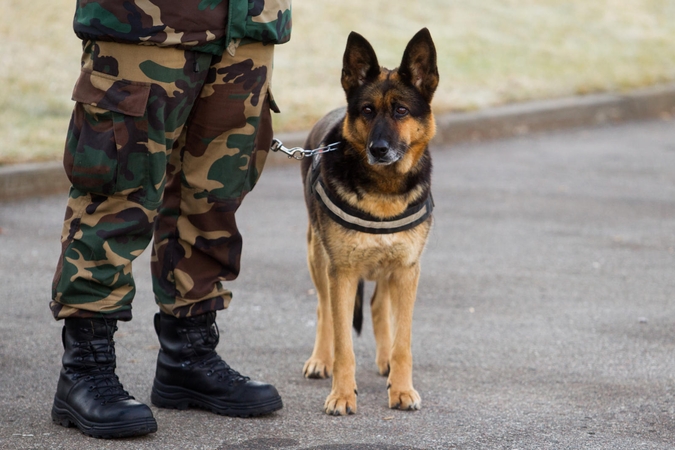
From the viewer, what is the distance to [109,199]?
10.3 feet

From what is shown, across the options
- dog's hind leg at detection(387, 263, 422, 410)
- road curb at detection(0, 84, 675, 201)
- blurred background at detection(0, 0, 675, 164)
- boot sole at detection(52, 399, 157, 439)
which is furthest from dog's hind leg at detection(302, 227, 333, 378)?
blurred background at detection(0, 0, 675, 164)

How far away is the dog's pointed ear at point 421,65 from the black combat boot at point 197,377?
4.04ft

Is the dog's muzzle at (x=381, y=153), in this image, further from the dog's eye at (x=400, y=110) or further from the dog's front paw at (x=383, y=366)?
the dog's front paw at (x=383, y=366)

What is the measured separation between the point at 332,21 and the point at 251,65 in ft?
30.8

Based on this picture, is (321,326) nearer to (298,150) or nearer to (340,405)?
(340,405)

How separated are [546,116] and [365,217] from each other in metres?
7.01

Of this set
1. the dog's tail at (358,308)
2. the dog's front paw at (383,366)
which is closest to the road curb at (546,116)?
the dog's tail at (358,308)

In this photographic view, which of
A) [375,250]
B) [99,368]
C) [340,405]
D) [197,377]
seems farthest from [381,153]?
[99,368]

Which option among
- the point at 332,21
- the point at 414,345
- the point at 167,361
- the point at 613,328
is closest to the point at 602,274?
the point at 613,328

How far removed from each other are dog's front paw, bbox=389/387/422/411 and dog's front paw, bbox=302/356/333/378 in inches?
16.9

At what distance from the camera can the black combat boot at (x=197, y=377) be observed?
3.47 meters

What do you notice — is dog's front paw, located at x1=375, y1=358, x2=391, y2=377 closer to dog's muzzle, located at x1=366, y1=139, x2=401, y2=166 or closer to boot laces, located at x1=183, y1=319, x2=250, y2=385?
boot laces, located at x1=183, y1=319, x2=250, y2=385

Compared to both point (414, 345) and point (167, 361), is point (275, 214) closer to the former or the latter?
point (414, 345)

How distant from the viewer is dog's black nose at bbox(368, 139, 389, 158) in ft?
11.8
